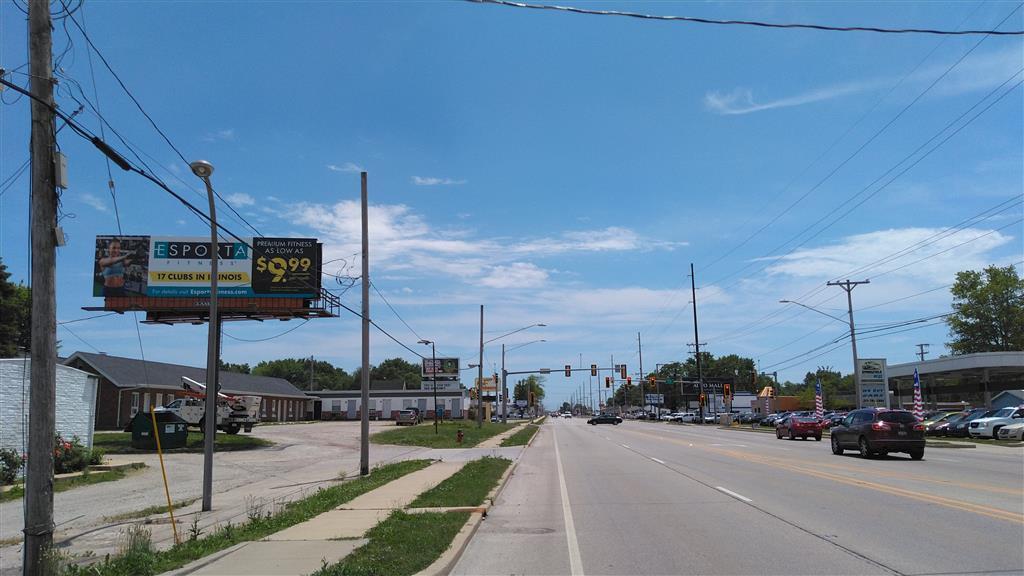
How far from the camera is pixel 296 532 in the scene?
10617mm

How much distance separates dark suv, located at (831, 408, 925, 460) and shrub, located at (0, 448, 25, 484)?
25987mm

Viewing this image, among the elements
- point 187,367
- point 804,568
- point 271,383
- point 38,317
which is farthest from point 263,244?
point 271,383

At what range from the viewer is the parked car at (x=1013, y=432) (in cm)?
3459

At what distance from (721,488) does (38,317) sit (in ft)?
A: 43.1

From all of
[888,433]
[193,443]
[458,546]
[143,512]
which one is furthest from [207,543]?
[193,443]

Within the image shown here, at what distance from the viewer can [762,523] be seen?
10.8 metres

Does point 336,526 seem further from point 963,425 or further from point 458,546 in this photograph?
point 963,425

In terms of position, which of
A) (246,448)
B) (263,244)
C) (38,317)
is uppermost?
(263,244)

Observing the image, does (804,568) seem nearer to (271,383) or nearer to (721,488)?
(721,488)

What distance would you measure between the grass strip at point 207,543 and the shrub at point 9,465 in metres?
9.93

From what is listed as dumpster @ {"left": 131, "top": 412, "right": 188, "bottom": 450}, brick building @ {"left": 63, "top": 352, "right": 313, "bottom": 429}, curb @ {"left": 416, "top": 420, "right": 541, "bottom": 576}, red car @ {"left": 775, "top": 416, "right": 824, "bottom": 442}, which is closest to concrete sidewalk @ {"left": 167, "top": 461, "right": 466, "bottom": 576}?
curb @ {"left": 416, "top": 420, "right": 541, "bottom": 576}

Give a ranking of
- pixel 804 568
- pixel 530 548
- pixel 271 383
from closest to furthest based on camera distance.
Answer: pixel 804 568, pixel 530 548, pixel 271 383

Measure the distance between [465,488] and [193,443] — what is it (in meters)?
25.4

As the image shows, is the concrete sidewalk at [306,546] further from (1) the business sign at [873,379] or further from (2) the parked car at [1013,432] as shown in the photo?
(1) the business sign at [873,379]
